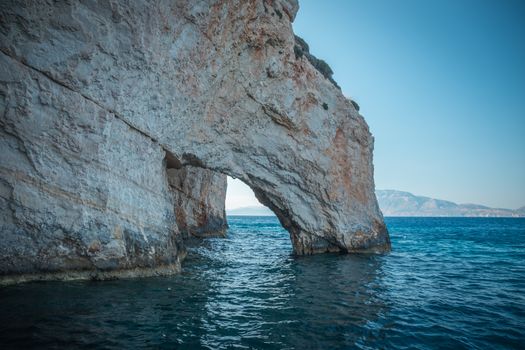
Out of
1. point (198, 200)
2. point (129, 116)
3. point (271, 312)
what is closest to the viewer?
point (271, 312)

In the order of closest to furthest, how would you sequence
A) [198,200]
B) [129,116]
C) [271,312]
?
1. [271,312]
2. [129,116]
3. [198,200]

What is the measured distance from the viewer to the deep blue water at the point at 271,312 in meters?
6.92

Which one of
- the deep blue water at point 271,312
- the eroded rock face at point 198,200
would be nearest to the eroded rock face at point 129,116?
the deep blue water at point 271,312

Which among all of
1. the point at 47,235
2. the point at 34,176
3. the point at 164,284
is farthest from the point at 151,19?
the point at 164,284

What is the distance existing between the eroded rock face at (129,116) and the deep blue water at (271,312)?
207 centimetres

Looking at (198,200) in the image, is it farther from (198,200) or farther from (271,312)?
(271,312)

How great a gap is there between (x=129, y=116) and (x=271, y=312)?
969cm

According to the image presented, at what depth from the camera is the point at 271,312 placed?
29.3 feet

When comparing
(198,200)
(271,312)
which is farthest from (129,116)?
(198,200)

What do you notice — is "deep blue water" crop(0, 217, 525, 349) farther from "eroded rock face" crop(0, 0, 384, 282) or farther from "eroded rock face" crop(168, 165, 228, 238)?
"eroded rock face" crop(168, 165, 228, 238)

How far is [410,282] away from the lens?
13289 mm

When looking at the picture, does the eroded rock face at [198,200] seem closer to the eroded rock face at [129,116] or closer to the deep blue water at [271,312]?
the eroded rock face at [129,116]

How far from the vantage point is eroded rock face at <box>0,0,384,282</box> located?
1011cm

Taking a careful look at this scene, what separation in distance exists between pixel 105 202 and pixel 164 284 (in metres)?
4.03
